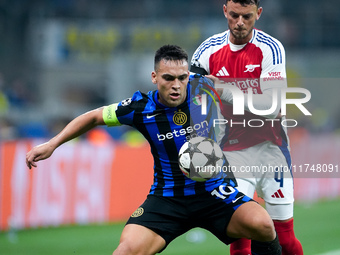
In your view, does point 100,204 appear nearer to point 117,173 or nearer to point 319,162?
point 117,173

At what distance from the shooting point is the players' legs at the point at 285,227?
6.37 metres

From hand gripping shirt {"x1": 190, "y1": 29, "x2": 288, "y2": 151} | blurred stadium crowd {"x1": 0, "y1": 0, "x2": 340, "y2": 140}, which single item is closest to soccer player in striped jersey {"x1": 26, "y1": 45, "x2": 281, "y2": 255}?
hand gripping shirt {"x1": 190, "y1": 29, "x2": 288, "y2": 151}

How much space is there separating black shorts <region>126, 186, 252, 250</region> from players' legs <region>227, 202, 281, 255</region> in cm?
7

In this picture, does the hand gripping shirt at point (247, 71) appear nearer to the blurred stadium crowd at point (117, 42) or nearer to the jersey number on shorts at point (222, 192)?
the jersey number on shorts at point (222, 192)

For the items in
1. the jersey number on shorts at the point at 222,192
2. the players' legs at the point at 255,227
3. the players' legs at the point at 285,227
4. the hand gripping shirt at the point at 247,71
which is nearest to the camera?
the players' legs at the point at 255,227

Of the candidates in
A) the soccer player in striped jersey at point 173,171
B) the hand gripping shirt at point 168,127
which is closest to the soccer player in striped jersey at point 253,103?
the hand gripping shirt at point 168,127

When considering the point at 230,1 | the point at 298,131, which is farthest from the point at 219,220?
the point at 298,131

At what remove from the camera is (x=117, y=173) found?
11789 mm

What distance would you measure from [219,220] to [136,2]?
20.8 m

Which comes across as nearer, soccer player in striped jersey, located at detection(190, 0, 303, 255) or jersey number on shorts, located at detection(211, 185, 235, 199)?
jersey number on shorts, located at detection(211, 185, 235, 199)

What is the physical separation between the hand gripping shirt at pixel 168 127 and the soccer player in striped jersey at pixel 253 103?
0.38 m

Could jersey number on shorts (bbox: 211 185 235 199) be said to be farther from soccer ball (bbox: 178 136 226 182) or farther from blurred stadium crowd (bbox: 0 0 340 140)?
blurred stadium crowd (bbox: 0 0 340 140)

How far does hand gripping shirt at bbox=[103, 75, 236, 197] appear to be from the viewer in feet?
18.6

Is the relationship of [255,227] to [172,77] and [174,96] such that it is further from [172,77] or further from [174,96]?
[172,77]
